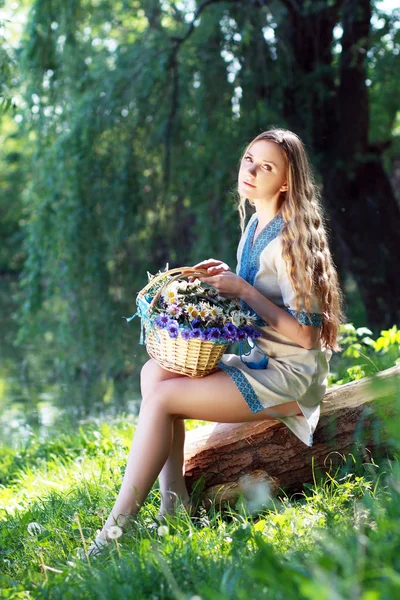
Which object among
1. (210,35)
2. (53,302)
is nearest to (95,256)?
(53,302)

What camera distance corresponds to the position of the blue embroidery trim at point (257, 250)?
9.34ft

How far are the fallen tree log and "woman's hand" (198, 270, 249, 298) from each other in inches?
21.1

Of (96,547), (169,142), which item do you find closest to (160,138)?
(169,142)

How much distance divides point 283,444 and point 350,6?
4777mm

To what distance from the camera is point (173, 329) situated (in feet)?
8.25

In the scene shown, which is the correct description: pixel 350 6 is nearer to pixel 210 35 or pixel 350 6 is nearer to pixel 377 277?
pixel 210 35

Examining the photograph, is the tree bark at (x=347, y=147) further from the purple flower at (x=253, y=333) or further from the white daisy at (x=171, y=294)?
the white daisy at (x=171, y=294)

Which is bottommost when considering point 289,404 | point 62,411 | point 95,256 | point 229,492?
point 62,411

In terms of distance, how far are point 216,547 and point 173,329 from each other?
69 centimetres

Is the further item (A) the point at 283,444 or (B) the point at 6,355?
(B) the point at 6,355

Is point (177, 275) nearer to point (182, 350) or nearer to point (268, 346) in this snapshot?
point (182, 350)

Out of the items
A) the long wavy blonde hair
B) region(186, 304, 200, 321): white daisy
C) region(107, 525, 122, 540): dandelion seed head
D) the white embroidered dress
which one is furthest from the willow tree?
region(107, 525, 122, 540): dandelion seed head

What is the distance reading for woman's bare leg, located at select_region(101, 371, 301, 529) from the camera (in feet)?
8.34

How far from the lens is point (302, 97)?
662cm
